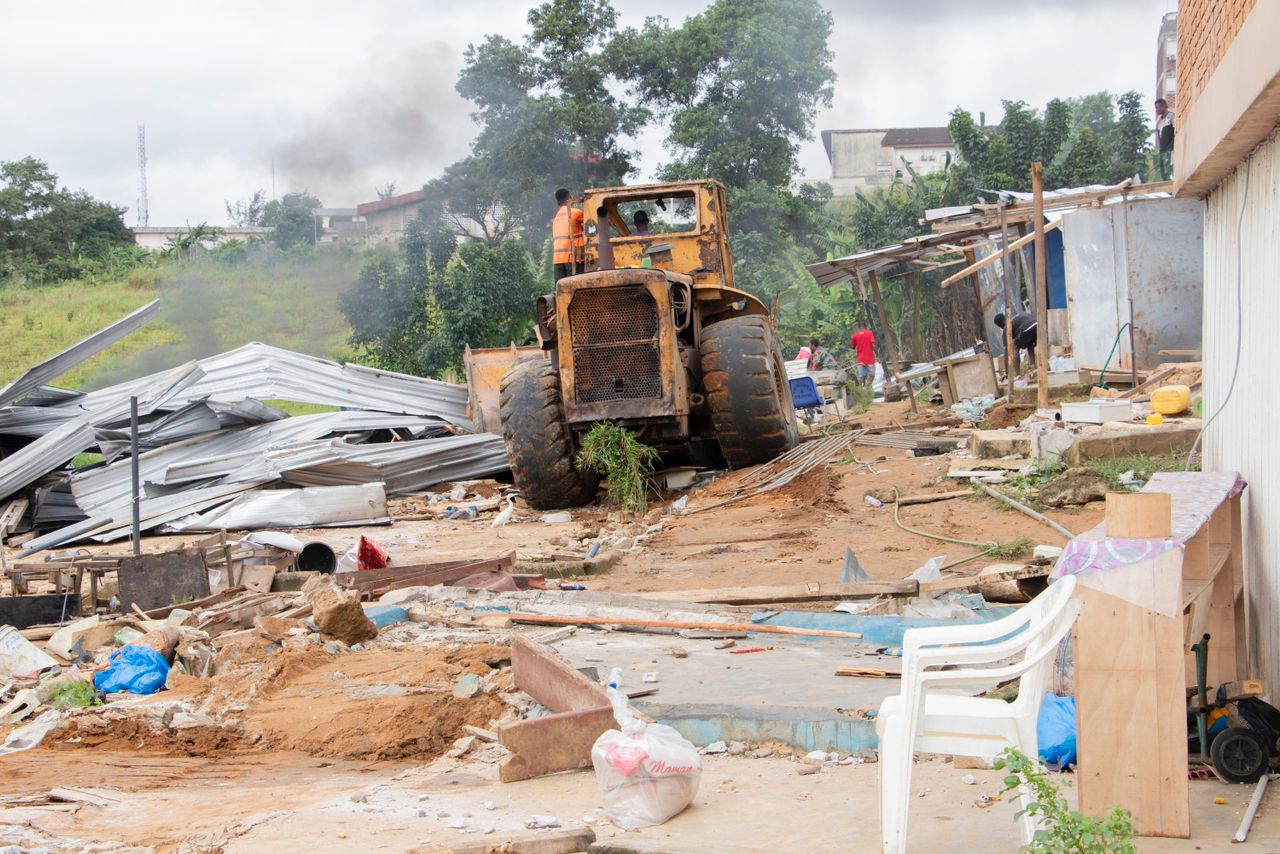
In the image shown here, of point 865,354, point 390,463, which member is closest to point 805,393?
point 865,354

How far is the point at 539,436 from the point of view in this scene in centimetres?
1211

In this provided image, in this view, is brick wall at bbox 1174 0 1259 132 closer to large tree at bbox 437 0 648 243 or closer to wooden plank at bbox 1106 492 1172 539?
wooden plank at bbox 1106 492 1172 539

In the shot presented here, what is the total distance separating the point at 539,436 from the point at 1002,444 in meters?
4.36

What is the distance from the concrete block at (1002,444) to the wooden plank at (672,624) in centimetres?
565

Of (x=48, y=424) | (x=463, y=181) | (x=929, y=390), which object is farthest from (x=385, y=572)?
(x=463, y=181)

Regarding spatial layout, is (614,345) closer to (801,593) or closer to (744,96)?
(801,593)

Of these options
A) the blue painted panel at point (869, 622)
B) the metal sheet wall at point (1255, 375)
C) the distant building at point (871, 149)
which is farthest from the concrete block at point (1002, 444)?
the distant building at point (871, 149)

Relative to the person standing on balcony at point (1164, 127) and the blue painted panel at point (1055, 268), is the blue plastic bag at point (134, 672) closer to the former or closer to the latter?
the person standing on balcony at point (1164, 127)

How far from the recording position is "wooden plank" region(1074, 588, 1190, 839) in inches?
133

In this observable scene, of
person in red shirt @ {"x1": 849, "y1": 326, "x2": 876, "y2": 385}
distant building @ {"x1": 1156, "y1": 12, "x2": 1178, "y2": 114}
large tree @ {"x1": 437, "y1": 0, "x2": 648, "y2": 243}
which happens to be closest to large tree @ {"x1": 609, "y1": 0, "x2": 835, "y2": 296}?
large tree @ {"x1": 437, "y1": 0, "x2": 648, "y2": 243}

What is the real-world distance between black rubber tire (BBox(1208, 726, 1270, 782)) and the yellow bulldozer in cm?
812

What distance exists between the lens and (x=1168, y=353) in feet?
47.7

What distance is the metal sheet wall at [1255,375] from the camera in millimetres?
4293

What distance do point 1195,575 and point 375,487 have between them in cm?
1082
